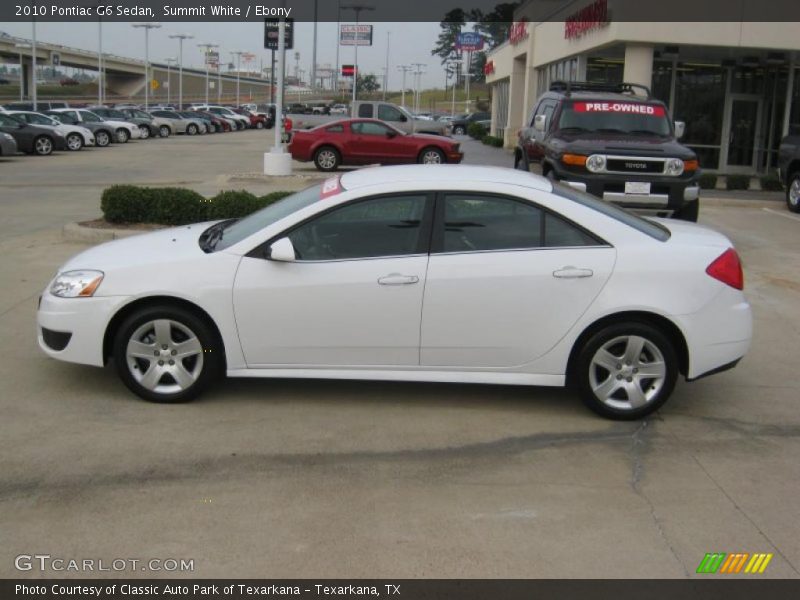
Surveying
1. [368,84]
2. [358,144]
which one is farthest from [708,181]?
[368,84]

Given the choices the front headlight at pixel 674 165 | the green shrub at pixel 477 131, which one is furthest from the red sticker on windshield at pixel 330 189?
the green shrub at pixel 477 131

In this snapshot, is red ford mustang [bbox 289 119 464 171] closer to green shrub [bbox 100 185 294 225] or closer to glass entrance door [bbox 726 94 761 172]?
glass entrance door [bbox 726 94 761 172]

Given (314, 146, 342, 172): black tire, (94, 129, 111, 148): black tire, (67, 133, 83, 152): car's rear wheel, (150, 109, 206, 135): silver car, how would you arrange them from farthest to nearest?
(150, 109, 206, 135): silver car, (94, 129, 111, 148): black tire, (67, 133, 83, 152): car's rear wheel, (314, 146, 342, 172): black tire

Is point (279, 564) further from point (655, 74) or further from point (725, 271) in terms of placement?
point (655, 74)

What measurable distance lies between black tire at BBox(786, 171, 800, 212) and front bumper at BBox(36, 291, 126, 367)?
14.2m

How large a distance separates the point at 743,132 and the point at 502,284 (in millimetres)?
22309

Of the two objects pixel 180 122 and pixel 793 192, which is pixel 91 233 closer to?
pixel 793 192

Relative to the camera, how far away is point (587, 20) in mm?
24031

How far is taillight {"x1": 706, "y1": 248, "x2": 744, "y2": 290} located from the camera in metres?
5.51

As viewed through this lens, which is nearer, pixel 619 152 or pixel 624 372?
pixel 624 372

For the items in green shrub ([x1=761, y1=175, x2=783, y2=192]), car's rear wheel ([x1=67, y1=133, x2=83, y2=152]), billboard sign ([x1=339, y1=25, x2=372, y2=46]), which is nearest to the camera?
green shrub ([x1=761, y1=175, x2=783, y2=192])

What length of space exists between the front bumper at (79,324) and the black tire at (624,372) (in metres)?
2.93
